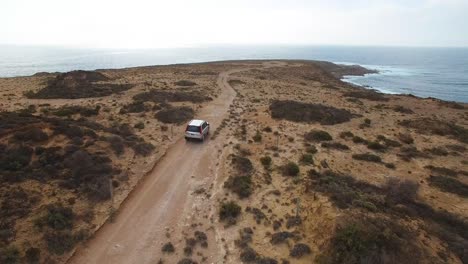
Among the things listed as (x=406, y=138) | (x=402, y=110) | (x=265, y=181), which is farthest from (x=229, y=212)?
(x=402, y=110)

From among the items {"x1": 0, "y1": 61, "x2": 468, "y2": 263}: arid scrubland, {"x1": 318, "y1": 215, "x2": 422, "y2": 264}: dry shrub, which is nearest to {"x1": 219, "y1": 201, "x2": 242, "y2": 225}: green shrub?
{"x1": 0, "y1": 61, "x2": 468, "y2": 263}: arid scrubland

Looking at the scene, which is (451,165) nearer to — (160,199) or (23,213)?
(160,199)

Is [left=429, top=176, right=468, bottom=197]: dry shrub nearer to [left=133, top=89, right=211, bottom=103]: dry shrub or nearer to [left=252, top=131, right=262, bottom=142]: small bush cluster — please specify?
[left=252, top=131, right=262, bottom=142]: small bush cluster

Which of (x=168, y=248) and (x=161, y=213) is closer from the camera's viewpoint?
(x=168, y=248)

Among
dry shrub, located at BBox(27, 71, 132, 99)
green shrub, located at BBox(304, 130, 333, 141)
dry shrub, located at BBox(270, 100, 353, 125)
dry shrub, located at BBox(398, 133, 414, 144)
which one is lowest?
dry shrub, located at BBox(398, 133, 414, 144)

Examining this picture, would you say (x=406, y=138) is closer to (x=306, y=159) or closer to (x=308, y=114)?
(x=308, y=114)

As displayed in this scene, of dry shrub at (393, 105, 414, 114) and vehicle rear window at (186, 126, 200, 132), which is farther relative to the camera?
dry shrub at (393, 105, 414, 114)

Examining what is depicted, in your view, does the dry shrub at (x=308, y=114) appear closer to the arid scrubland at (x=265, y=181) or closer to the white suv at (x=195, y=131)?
the arid scrubland at (x=265, y=181)

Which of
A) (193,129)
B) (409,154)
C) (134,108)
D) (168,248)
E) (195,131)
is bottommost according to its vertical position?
(168,248)
